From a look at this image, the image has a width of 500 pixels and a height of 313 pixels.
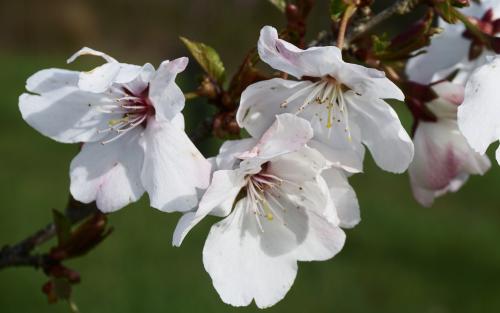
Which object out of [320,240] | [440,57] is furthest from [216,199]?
[440,57]

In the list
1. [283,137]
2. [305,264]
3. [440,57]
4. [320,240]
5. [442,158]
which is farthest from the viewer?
[305,264]

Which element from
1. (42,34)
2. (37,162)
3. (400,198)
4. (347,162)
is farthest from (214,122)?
(42,34)

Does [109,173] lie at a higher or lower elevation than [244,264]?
higher

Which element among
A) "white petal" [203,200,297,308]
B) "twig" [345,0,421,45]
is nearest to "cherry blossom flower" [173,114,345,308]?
"white petal" [203,200,297,308]

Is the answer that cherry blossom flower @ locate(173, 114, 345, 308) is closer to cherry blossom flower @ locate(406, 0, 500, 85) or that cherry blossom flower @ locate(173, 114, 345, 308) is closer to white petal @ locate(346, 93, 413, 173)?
white petal @ locate(346, 93, 413, 173)

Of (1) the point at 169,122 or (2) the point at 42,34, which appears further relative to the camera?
(2) the point at 42,34

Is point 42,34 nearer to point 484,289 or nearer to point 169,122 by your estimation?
point 484,289

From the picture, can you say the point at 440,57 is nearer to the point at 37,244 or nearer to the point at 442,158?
the point at 442,158

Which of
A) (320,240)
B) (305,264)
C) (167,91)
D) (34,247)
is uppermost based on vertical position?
(167,91)
